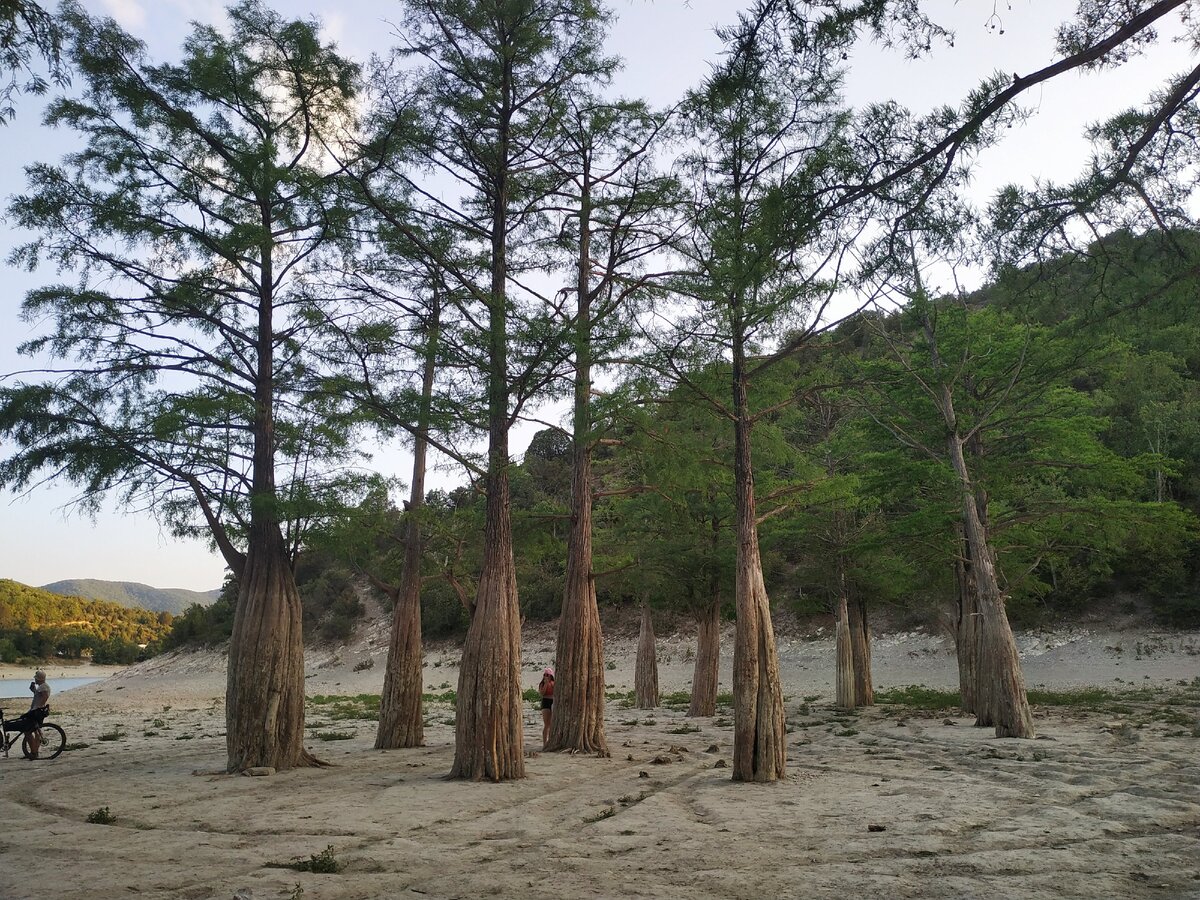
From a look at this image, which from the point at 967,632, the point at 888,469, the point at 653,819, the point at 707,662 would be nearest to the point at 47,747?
the point at 653,819

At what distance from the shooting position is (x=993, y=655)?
16.1 metres

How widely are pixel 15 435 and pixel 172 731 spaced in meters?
11.4

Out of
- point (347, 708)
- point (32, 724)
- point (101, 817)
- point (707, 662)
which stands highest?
point (707, 662)

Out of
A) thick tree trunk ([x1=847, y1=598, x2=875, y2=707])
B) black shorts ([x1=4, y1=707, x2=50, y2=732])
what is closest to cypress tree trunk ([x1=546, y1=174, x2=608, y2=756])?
black shorts ([x1=4, y1=707, x2=50, y2=732])

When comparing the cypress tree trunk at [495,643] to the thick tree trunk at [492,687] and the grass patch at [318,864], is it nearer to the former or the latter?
the thick tree trunk at [492,687]

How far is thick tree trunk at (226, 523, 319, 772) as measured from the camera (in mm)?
12828

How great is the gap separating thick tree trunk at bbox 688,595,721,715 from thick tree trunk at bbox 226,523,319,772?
42.4 ft

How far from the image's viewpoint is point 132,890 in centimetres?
598

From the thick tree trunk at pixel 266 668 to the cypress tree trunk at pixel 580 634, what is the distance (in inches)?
176

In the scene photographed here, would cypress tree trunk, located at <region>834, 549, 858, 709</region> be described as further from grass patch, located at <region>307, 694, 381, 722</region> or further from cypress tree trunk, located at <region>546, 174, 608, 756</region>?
grass patch, located at <region>307, 694, 381, 722</region>

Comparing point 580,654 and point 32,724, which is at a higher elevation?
point 580,654

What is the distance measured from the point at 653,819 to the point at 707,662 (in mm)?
15692

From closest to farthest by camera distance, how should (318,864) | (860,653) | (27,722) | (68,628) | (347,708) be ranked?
(318,864), (27,722), (860,653), (347,708), (68,628)

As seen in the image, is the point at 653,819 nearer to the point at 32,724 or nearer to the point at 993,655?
the point at 993,655
